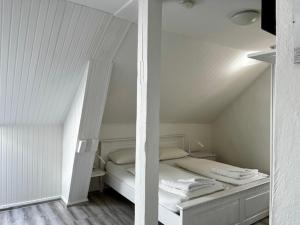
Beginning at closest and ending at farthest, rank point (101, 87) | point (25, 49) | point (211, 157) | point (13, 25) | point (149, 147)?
point (149, 147), point (13, 25), point (25, 49), point (101, 87), point (211, 157)

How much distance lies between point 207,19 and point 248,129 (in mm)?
2760

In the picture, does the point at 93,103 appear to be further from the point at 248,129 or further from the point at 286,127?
the point at 248,129

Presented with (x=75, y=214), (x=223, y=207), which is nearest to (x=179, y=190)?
(x=223, y=207)

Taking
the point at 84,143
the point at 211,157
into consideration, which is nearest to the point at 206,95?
the point at 211,157

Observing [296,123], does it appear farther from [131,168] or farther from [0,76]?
[131,168]

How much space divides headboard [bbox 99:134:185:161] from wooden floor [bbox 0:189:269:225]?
763mm

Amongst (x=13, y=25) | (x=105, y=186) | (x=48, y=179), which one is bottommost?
(x=105, y=186)

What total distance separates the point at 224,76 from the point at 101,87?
79.8 inches

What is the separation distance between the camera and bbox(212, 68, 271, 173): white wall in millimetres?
4070

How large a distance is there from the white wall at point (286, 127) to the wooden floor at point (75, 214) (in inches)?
96.6

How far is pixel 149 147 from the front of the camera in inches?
66.6

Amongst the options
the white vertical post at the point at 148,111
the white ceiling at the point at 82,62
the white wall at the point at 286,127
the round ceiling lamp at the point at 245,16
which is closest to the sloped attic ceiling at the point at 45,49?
the white ceiling at the point at 82,62

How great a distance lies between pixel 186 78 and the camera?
3.40m

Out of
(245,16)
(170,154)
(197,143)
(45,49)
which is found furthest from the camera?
(197,143)
